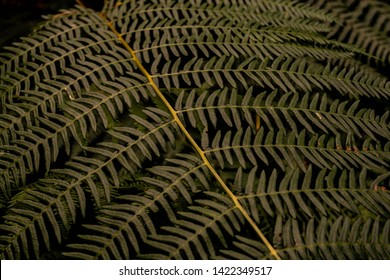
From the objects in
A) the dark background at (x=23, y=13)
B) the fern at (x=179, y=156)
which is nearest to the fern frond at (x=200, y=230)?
the fern at (x=179, y=156)

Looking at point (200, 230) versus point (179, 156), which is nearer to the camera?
point (200, 230)

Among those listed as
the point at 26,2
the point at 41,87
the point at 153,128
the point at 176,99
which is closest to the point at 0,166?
the point at 41,87

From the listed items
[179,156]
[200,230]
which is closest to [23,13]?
[179,156]

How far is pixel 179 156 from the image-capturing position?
1.02m

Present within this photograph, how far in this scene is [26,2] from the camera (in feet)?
5.61

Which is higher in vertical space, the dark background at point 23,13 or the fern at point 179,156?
the dark background at point 23,13

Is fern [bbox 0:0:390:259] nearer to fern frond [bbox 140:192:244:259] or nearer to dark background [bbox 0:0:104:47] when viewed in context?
fern frond [bbox 140:192:244:259]

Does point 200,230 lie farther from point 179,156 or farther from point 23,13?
point 23,13

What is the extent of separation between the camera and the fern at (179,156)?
0.87m

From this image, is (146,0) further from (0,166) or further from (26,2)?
(0,166)

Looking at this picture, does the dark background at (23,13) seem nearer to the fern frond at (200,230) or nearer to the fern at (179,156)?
the fern at (179,156)

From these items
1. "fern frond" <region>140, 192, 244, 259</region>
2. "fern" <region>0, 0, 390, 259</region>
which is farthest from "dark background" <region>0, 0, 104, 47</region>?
"fern frond" <region>140, 192, 244, 259</region>

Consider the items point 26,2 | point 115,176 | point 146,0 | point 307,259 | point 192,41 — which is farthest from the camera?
point 26,2
